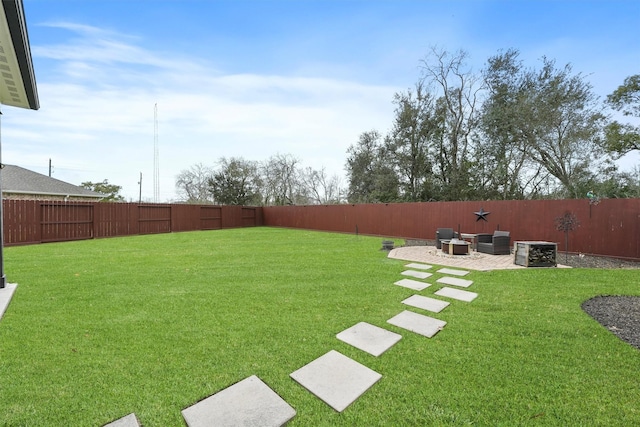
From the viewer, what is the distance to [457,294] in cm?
368

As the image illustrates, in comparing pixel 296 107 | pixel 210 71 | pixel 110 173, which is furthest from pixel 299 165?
pixel 110 173

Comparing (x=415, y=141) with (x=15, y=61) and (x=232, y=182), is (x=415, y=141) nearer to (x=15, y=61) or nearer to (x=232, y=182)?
(x=232, y=182)

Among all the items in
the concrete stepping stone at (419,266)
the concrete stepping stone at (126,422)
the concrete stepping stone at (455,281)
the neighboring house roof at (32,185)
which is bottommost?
the concrete stepping stone at (419,266)

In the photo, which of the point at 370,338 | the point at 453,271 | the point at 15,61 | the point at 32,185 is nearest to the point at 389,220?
the point at 453,271

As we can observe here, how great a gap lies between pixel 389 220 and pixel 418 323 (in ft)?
30.4

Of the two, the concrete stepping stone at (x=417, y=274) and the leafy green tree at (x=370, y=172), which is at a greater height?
the leafy green tree at (x=370, y=172)

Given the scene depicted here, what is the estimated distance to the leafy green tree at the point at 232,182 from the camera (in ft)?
69.2

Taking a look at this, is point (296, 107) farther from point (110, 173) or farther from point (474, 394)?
point (110, 173)

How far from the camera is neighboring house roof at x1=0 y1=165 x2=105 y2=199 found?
41.2 feet

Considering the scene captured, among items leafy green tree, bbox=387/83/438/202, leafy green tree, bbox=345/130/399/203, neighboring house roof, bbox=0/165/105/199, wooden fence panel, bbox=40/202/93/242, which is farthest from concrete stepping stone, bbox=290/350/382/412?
neighboring house roof, bbox=0/165/105/199

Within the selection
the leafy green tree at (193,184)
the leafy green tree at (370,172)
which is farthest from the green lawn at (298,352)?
the leafy green tree at (193,184)

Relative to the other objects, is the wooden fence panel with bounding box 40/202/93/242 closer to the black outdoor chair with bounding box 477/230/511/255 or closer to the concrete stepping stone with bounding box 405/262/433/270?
the concrete stepping stone with bounding box 405/262/433/270

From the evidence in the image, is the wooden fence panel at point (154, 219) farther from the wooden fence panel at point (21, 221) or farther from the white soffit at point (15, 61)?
the white soffit at point (15, 61)

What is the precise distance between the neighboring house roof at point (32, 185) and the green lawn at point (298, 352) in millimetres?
12950
